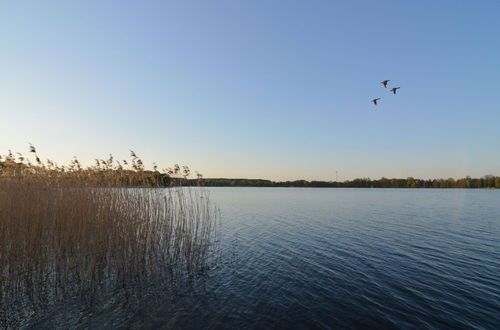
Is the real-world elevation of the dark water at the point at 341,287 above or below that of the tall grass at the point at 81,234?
below

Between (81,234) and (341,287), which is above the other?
(81,234)

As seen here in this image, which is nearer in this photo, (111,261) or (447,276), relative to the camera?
(111,261)

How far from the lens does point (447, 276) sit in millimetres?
10266

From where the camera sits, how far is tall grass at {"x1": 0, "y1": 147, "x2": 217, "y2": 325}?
7.21 meters

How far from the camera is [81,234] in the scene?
8.82 m

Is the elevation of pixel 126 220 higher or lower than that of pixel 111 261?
higher

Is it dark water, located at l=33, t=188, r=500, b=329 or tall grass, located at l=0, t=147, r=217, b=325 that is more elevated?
tall grass, located at l=0, t=147, r=217, b=325

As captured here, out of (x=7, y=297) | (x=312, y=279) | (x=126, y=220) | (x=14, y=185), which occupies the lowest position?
(x=312, y=279)

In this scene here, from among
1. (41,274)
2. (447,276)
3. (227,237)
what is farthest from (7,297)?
(447,276)

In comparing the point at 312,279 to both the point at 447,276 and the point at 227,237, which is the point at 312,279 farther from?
the point at 227,237

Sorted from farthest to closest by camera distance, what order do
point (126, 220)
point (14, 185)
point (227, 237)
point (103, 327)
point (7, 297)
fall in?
point (227, 237) < point (126, 220) < point (14, 185) < point (7, 297) < point (103, 327)

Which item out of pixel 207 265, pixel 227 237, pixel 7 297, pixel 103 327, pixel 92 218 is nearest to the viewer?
pixel 103 327

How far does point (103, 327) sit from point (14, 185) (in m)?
5.62

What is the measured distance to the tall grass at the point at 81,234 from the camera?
23.6ft
